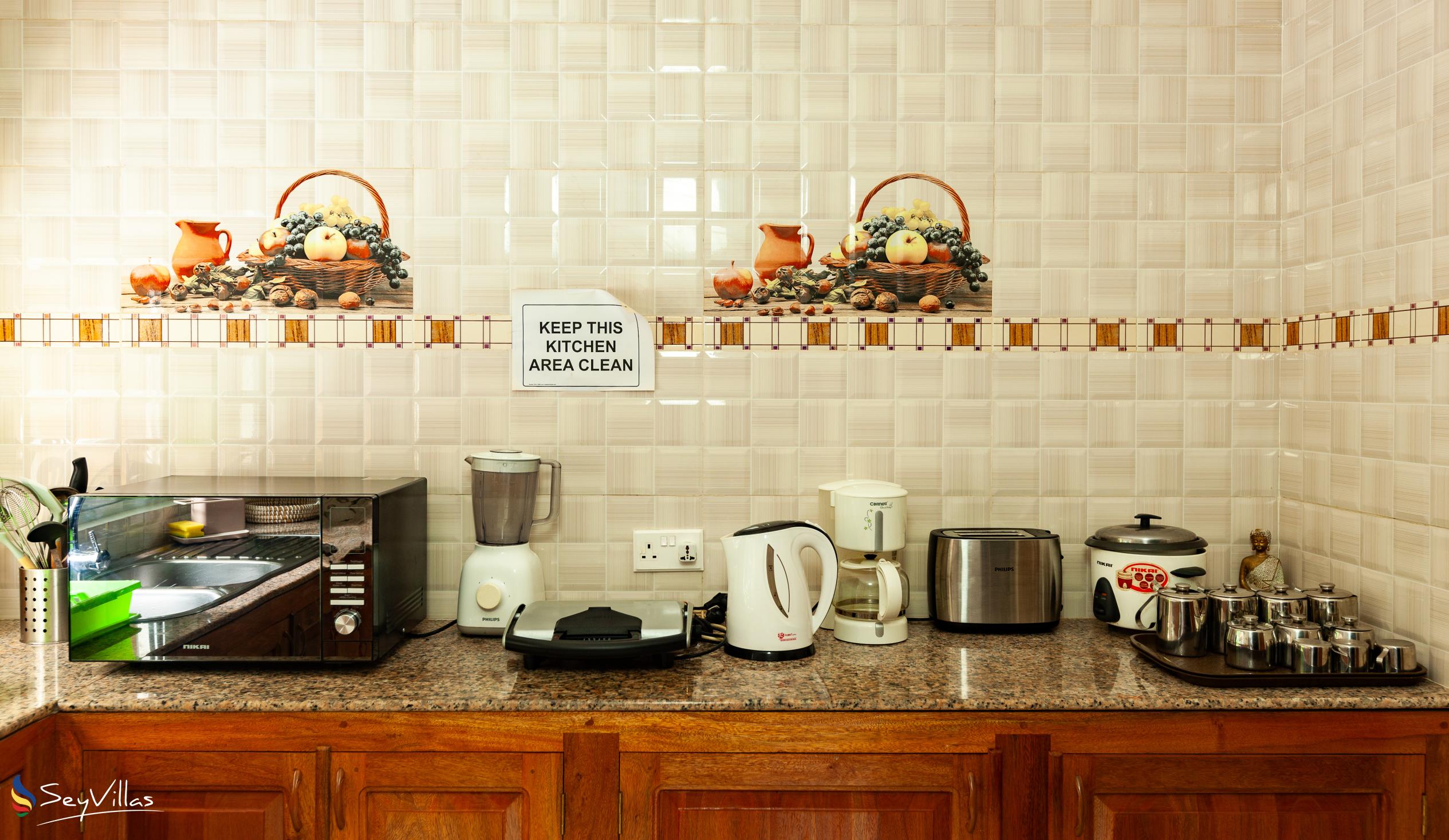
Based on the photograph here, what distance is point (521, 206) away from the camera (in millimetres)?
1951

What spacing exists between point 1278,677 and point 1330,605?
261mm

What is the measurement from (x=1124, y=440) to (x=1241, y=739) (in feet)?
2.42

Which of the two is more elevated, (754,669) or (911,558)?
(911,558)

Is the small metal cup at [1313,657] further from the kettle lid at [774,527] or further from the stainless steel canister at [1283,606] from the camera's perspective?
the kettle lid at [774,527]

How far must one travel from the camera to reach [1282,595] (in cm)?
168

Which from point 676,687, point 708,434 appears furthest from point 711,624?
point 708,434

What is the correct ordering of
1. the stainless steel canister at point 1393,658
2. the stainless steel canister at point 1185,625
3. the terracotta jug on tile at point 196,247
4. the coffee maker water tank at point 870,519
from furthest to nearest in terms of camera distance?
the terracotta jug on tile at point 196,247
the coffee maker water tank at point 870,519
the stainless steel canister at point 1185,625
the stainless steel canister at point 1393,658

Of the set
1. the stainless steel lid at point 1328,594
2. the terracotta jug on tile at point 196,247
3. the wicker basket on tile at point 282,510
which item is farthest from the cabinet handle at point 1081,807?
the terracotta jug on tile at point 196,247

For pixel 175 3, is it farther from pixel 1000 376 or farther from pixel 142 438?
pixel 1000 376

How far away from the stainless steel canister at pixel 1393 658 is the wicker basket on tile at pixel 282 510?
6.30ft

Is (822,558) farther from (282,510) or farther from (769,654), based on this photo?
(282,510)

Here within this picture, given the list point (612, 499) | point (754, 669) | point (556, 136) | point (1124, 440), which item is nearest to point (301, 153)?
point (556, 136)

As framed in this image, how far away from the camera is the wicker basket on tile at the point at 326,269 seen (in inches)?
76.7

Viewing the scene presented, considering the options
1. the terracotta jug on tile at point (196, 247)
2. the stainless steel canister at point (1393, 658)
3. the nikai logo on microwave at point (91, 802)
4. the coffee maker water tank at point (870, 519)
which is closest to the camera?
the nikai logo on microwave at point (91, 802)
